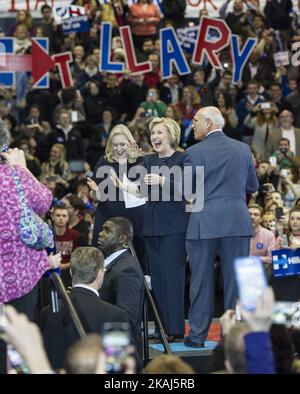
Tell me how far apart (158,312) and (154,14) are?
10.7 meters

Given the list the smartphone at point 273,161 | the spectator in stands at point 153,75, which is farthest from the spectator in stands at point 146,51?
the smartphone at point 273,161

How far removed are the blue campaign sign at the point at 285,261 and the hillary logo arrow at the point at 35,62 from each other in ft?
30.2

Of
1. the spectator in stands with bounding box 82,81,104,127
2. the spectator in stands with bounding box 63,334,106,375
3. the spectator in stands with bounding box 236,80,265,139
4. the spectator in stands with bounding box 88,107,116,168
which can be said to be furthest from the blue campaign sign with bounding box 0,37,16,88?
the spectator in stands with bounding box 63,334,106,375

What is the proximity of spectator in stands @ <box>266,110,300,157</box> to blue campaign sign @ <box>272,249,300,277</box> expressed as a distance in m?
7.41

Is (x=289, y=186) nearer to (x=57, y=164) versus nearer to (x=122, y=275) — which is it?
(x=57, y=164)

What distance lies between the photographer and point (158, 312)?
318 inches

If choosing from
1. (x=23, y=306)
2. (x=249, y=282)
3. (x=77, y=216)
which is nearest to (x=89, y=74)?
(x=77, y=216)

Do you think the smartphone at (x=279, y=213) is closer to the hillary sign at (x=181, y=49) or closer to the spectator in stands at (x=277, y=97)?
the spectator in stands at (x=277, y=97)

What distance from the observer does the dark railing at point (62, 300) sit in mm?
5707

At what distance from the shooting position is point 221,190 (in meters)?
7.62

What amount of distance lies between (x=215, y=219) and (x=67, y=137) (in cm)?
802

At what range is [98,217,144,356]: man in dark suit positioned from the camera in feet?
22.7

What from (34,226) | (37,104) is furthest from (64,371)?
(37,104)
